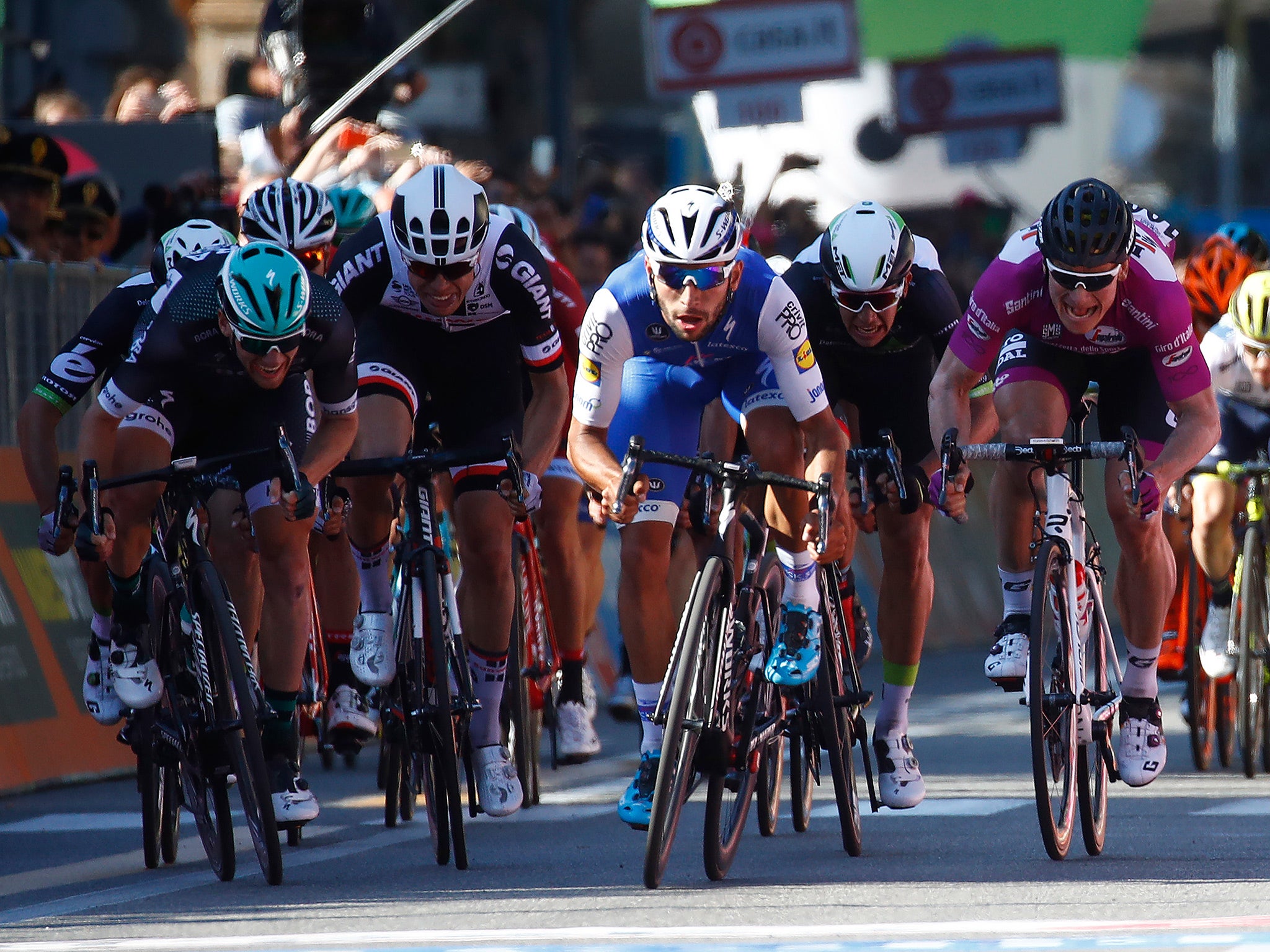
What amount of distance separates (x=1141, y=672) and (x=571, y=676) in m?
2.69

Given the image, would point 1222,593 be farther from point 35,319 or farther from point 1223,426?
point 35,319

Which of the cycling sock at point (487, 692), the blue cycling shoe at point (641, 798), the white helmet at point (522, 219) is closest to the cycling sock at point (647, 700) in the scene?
the blue cycling shoe at point (641, 798)

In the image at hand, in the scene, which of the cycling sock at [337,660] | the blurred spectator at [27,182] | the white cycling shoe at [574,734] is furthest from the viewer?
the blurred spectator at [27,182]

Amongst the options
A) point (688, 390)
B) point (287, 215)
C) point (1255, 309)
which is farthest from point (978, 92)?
point (688, 390)

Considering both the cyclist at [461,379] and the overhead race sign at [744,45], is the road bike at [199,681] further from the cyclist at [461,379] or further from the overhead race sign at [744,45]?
the overhead race sign at [744,45]

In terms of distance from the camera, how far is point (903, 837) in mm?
8859

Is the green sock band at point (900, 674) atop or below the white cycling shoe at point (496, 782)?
atop

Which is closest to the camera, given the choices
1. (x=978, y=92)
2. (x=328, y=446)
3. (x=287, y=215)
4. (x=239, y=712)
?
(x=239, y=712)

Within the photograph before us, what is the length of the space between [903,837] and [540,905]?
6.56ft

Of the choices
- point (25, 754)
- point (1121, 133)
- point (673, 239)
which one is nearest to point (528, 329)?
point (673, 239)

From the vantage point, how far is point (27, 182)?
12461mm

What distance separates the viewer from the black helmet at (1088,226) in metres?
8.23

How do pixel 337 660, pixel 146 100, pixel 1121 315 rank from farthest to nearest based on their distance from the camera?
pixel 146 100 < pixel 337 660 < pixel 1121 315

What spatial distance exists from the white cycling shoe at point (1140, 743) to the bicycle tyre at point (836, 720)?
3.06ft
